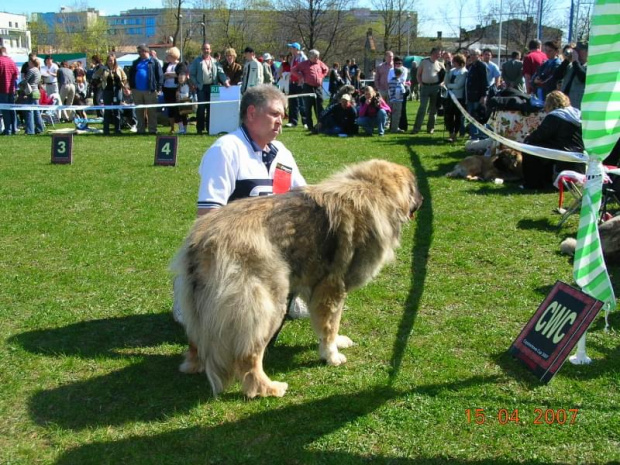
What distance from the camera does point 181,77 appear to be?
690 inches

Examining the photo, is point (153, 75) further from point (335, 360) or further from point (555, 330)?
point (555, 330)

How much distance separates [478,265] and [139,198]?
18.0 ft

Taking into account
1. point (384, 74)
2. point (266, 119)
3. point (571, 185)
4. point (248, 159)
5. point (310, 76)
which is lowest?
point (571, 185)

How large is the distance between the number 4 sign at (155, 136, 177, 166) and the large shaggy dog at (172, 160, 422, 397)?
8.56 m

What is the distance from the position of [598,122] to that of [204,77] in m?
15.0

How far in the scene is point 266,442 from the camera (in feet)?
10.6

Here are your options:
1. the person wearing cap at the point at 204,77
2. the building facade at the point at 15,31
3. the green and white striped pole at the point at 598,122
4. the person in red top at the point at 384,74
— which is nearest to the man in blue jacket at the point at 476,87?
the person in red top at the point at 384,74

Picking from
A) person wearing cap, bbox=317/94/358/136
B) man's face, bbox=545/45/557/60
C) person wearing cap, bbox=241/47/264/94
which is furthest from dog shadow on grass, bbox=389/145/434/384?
person wearing cap, bbox=241/47/264/94

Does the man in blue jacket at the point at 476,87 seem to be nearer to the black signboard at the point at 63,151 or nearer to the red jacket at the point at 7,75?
the black signboard at the point at 63,151

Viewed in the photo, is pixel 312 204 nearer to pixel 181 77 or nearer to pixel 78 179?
pixel 78 179

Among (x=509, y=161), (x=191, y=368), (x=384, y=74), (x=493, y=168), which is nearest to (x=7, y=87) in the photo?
(x=384, y=74)

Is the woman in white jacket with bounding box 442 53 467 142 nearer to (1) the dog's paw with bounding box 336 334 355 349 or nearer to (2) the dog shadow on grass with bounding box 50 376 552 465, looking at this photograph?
(1) the dog's paw with bounding box 336 334 355 349

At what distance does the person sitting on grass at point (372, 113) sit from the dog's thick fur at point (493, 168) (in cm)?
635

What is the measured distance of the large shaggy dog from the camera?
11.0 feet
